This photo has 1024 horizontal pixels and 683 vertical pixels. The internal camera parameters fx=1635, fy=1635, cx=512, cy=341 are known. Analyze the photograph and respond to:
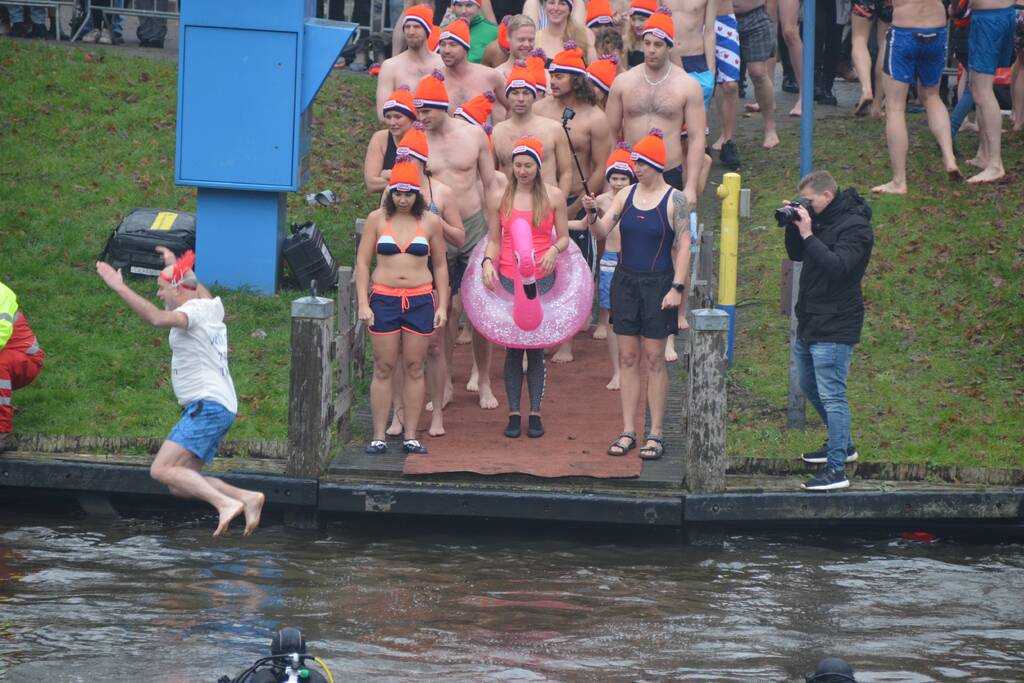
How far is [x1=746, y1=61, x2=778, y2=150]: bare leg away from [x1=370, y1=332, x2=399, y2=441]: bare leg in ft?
23.9

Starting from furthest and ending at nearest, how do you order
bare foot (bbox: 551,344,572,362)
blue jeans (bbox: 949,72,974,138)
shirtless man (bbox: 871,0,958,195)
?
blue jeans (bbox: 949,72,974,138), shirtless man (bbox: 871,0,958,195), bare foot (bbox: 551,344,572,362)

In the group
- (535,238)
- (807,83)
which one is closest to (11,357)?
(535,238)

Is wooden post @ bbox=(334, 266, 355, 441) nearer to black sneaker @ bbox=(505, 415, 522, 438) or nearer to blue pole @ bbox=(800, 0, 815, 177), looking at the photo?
black sneaker @ bbox=(505, 415, 522, 438)

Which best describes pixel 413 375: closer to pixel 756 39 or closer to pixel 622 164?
pixel 622 164

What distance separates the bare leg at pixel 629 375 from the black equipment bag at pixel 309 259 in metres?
4.08

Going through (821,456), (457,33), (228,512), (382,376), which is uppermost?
(457,33)

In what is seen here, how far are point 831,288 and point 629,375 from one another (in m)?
1.45

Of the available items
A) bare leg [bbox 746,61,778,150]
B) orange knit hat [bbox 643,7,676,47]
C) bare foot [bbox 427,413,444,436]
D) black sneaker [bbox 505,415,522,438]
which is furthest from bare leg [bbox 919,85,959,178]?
bare foot [bbox 427,413,444,436]

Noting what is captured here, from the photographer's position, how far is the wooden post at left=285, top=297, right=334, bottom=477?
10484 millimetres

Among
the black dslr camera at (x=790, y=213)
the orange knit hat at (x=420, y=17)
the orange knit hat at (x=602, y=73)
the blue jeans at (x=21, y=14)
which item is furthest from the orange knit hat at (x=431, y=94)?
the blue jeans at (x=21, y=14)

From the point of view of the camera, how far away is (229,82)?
553 inches

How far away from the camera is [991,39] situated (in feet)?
50.1

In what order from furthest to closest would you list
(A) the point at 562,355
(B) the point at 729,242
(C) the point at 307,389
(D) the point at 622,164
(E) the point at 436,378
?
(A) the point at 562,355 < (B) the point at 729,242 < (E) the point at 436,378 < (D) the point at 622,164 < (C) the point at 307,389

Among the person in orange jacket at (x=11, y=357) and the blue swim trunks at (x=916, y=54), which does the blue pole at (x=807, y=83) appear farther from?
the person in orange jacket at (x=11, y=357)
